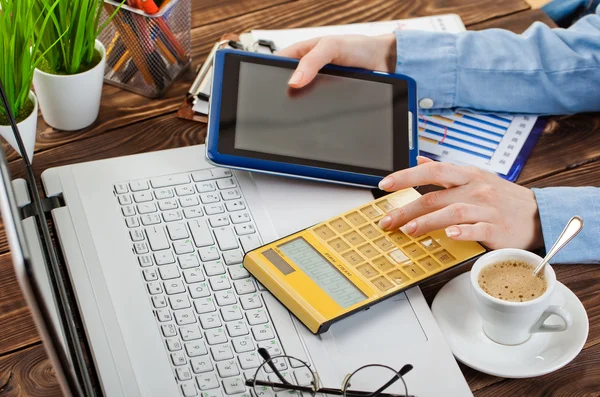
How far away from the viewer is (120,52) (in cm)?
107

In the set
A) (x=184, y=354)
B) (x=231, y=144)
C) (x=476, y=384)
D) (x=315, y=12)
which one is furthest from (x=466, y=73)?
(x=184, y=354)

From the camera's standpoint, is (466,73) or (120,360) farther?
(466,73)

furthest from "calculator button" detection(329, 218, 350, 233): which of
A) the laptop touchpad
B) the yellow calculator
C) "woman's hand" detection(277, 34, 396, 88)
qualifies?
"woman's hand" detection(277, 34, 396, 88)

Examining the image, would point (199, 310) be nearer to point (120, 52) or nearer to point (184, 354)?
point (184, 354)

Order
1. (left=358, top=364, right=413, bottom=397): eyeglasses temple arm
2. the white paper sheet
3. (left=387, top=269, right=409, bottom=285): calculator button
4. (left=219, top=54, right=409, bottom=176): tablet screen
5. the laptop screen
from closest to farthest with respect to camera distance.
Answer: the laptop screen
(left=358, top=364, right=413, bottom=397): eyeglasses temple arm
(left=387, top=269, right=409, bottom=285): calculator button
(left=219, top=54, right=409, bottom=176): tablet screen
the white paper sheet

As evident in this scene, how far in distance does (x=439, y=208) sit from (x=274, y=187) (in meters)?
0.20

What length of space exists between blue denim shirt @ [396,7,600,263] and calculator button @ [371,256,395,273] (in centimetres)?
32

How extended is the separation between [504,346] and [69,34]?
24.9 inches

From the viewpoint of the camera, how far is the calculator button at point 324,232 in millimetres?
886

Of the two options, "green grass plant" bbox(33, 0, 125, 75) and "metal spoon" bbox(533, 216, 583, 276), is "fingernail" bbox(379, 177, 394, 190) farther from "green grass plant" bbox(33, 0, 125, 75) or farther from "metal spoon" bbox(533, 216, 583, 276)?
"green grass plant" bbox(33, 0, 125, 75)

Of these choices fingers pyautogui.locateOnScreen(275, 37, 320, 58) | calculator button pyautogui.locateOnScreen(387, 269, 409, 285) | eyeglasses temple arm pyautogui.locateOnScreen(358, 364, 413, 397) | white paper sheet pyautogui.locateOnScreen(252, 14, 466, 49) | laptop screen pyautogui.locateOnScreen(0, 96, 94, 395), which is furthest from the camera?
white paper sheet pyautogui.locateOnScreen(252, 14, 466, 49)

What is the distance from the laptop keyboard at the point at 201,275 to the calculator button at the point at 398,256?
16 cm

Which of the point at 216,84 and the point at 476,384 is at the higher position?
the point at 216,84

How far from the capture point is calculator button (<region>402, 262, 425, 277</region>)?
854 mm
